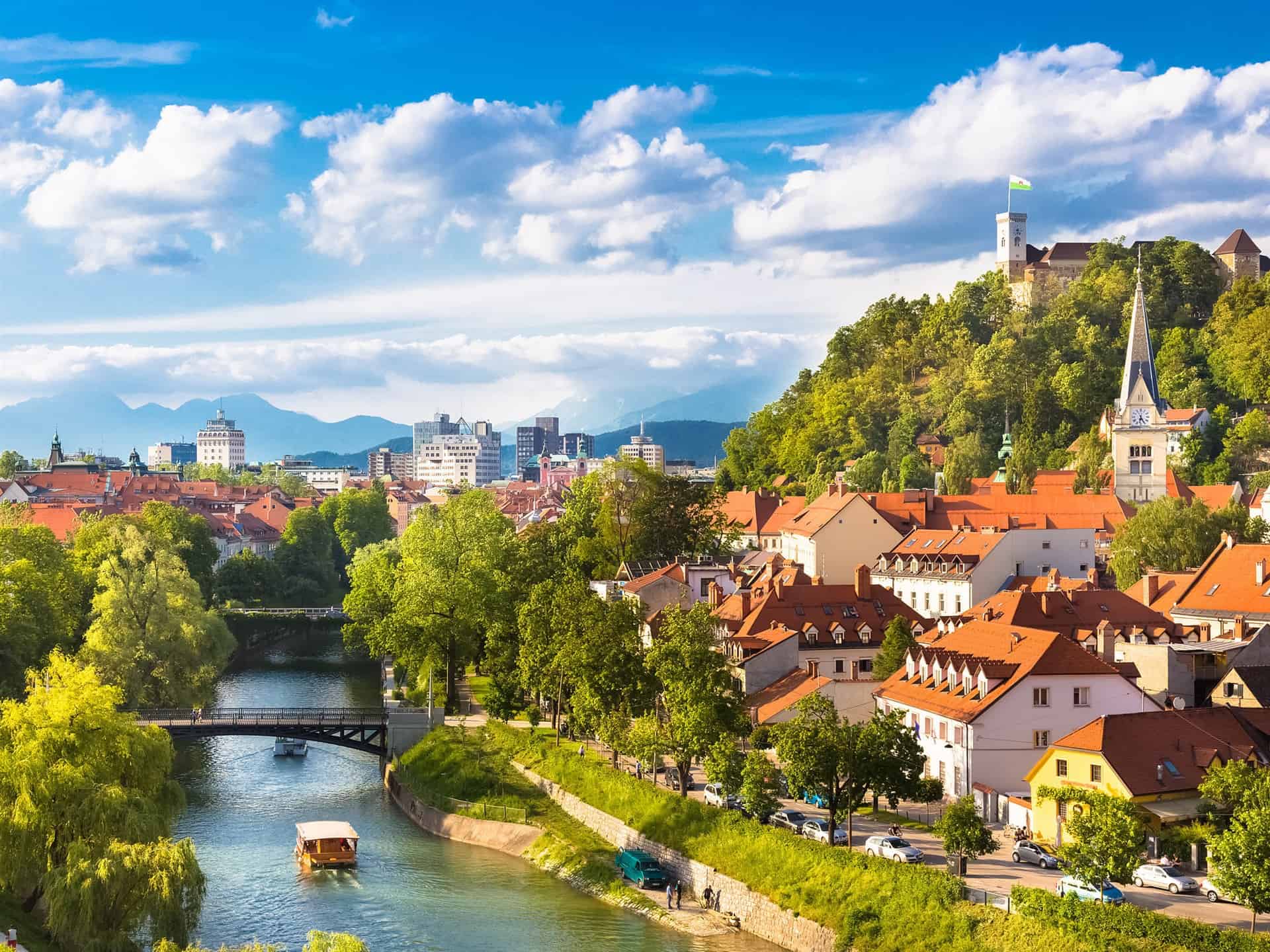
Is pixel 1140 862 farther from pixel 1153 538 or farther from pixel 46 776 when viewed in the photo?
pixel 1153 538

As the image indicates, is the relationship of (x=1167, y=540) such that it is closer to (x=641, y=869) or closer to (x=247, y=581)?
(x=641, y=869)

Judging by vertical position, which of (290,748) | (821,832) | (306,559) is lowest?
(290,748)

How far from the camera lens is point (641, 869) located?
Result: 132ft

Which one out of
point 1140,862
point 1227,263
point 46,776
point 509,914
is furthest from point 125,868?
point 1227,263

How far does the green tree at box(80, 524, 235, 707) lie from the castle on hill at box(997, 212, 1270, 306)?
92043 mm

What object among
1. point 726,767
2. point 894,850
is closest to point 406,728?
point 726,767

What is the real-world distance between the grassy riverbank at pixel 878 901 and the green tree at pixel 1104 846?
1.03 m

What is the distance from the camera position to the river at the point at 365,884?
36.2 m

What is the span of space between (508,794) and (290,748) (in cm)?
1529

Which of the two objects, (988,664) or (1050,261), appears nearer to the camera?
(988,664)

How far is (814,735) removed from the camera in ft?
119

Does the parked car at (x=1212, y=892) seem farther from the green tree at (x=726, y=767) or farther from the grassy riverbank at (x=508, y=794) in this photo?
the grassy riverbank at (x=508, y=794)

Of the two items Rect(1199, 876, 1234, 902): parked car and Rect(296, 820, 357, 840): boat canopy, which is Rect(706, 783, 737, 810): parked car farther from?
Rect(1199, 876, 1234, 902): parked car

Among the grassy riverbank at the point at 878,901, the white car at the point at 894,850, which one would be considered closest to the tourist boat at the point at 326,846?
the grassy riverbank at the point at 878,901
